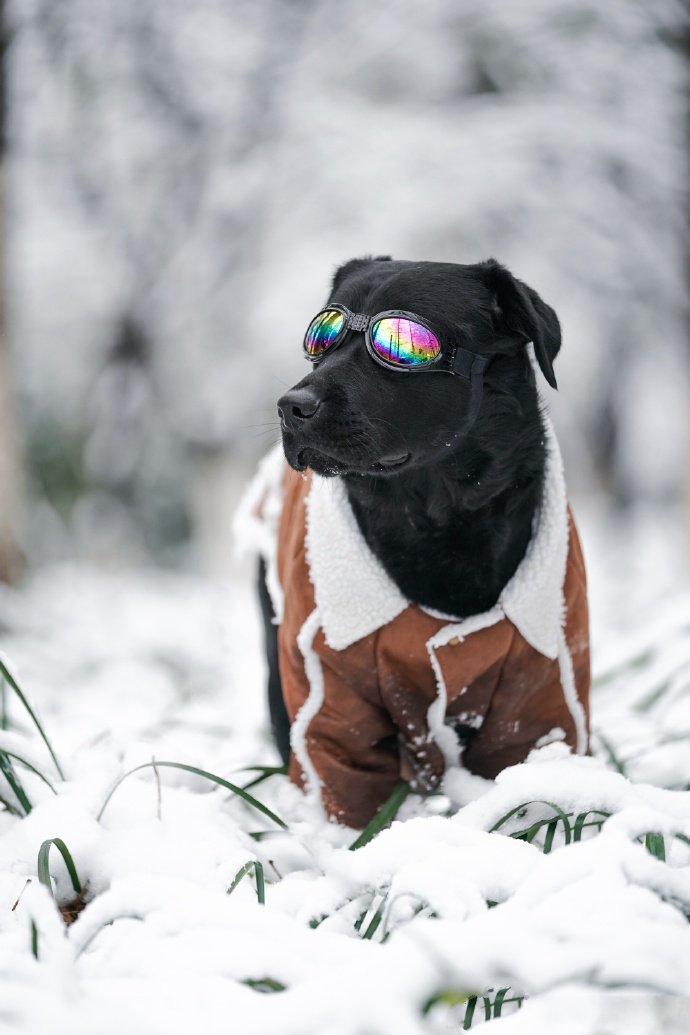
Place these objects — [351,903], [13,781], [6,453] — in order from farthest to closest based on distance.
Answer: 1. [6,453]
2. [13,781]
3. [351,903]

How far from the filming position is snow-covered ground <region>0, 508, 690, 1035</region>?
107 cm

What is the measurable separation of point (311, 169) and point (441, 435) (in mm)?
5062

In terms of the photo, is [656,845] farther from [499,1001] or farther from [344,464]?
[344,464]

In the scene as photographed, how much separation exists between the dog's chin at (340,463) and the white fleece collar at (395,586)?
7.5 inches

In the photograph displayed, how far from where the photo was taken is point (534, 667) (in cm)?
195

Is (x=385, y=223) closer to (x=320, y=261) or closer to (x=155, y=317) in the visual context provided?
(x=320, y=261)

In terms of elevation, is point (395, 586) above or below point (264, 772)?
above

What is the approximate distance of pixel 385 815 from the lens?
1930 mm

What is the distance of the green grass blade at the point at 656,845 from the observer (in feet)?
4.56

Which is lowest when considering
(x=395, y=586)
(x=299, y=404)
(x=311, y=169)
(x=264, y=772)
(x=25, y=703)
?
(x=264, y=772)

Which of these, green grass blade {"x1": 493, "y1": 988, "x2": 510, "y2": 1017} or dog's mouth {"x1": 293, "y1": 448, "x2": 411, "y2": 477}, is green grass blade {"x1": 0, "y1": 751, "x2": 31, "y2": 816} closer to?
dog's mouth {"x1": 293, "y1": 448, "x2": 411, "y2": 477}

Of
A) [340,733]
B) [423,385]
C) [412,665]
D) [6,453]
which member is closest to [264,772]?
[340,733]

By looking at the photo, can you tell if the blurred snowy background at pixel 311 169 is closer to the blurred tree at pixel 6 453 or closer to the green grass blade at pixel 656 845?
the blurred tree at pixel 6 453

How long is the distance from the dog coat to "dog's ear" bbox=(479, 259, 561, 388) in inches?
9.3
